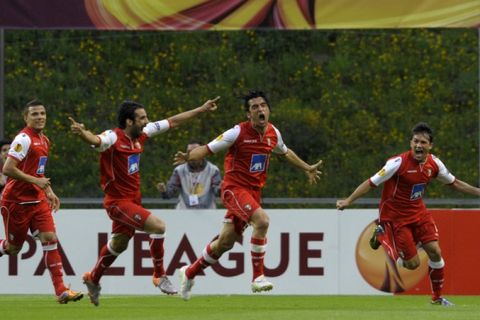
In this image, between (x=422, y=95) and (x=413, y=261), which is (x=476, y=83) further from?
(x=413, y=261)

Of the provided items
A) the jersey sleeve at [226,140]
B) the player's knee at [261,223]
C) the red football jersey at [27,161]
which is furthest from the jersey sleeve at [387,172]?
the red football jersey at [27,161]

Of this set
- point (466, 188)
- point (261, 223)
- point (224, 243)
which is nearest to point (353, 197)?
point (261, 223)

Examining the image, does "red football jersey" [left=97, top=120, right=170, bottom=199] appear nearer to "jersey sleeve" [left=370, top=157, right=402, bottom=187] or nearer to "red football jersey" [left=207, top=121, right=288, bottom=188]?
"red football jersey" [left=207, top=121, right=288, bottom=188]

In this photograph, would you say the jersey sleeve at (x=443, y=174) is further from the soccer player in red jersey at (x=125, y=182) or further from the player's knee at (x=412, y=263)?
the soccer player in red jersey at (x=125, y=182)

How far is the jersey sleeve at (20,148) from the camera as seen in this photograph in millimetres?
14570

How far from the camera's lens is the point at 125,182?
49.3 feet

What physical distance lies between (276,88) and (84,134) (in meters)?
15.8

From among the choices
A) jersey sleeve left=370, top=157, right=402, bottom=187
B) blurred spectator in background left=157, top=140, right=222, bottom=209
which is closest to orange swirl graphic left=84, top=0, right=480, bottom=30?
blurred spectator in background left=157, top=140, right=222, bottom=209

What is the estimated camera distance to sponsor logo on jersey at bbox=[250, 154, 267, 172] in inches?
608

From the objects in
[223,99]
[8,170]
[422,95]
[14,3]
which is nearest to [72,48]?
[223,99]

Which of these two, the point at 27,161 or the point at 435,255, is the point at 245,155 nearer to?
the point at 27,161

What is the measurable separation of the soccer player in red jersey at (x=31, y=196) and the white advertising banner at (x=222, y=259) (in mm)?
3553

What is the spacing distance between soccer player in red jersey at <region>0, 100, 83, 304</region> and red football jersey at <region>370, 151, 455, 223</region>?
3.83m

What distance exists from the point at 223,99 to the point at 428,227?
1295 cm
